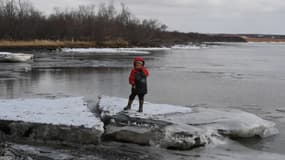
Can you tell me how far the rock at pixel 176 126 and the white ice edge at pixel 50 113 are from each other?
48 centimetres

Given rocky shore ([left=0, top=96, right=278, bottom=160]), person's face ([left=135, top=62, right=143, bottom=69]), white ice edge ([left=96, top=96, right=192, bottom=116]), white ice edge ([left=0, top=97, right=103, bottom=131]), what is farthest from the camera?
white ice edge ([left=96, top=96, right=192, bottom=116])

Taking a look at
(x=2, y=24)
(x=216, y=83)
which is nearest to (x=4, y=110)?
(x=216, y=83)

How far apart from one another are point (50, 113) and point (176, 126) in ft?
11.0

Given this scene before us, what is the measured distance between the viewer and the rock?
9.13 m

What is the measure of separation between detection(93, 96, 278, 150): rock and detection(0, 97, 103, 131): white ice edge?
476 mm

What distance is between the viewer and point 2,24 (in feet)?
257

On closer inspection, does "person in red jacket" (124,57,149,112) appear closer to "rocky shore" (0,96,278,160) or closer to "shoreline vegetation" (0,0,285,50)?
"rocky shore" (0,96,278,160)

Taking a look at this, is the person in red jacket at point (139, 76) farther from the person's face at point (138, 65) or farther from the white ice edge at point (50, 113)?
the white ice edge at point (50, 113)

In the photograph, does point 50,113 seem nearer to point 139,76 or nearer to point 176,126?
point 139,76

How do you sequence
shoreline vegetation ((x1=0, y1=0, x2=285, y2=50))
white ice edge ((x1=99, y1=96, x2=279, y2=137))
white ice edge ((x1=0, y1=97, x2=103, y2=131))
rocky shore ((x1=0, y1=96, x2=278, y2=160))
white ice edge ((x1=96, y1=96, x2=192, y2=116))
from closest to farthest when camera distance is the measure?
rocky shore ((x1=0, y1=96, x2=278, y2=160)) → white ice edge ((x1=0, y1=97, x2=103, y2=131)) → white ice edge ((x1=99, y1=96, x2=279, y2=137)) → white ice edge ((x1=96, y1=96, x2=192, y2=116)) → shoreline vegetation ((x1=0, y1=0, x2=285, y2=50))

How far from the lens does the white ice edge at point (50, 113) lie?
953cm

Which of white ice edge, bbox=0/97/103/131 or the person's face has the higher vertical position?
the person's face

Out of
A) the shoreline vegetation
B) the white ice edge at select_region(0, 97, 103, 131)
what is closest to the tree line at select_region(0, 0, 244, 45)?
the shoreline vegetation

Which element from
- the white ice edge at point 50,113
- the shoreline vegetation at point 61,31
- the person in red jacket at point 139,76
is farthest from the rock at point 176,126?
the shoreline vegetation at point 61,31
